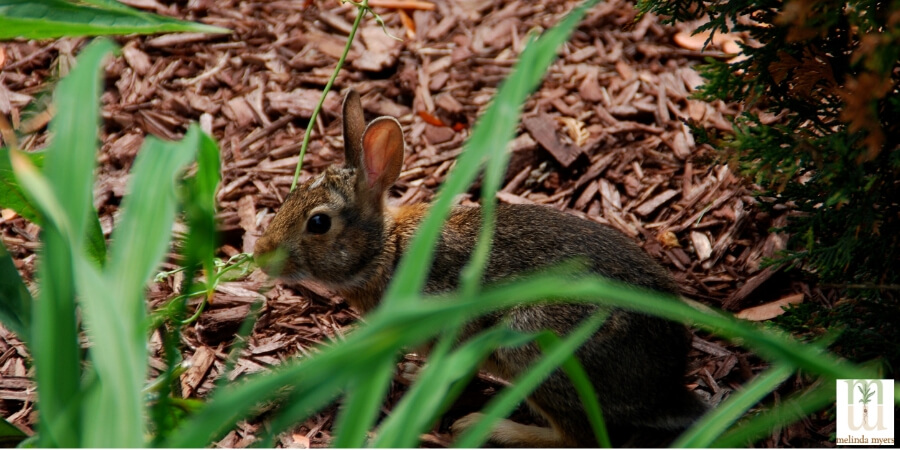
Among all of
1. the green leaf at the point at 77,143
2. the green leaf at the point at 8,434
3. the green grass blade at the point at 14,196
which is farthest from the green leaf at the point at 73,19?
the green leaf at the point at 8,434

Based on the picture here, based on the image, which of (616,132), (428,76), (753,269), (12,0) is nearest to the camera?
(12,0)

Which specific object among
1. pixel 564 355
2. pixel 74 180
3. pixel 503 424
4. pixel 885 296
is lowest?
pixel 503 424

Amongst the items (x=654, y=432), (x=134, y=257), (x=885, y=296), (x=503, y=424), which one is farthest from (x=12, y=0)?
(x=885, y=296)

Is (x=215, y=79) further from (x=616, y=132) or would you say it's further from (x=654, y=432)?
(x=654, y=432)

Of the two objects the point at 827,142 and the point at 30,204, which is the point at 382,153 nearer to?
the point at 30,204

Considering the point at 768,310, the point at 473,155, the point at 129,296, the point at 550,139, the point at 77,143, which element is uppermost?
the point at 77,143

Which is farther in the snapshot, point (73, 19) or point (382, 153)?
point (382, 153)

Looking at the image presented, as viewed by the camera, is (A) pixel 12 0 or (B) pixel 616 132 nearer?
(A) pixel 12 0

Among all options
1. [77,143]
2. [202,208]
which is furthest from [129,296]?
[202,208]
